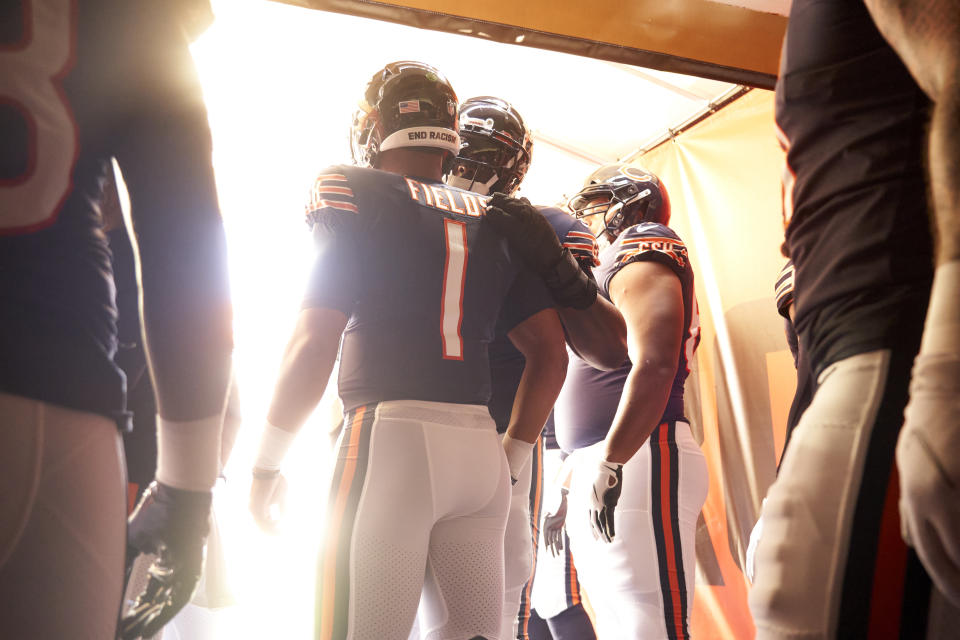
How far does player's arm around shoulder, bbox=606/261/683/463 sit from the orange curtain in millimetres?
1648

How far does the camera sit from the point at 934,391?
22.8 inches

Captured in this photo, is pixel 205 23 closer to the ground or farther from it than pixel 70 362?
farther from it

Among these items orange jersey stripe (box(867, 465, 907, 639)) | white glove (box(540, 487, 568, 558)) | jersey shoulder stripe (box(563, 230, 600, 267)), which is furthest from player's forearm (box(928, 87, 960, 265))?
white glove (box(540, 487, 568, 558))

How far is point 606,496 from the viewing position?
2.00m

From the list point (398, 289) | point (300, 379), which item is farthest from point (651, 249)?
point (300, 379)

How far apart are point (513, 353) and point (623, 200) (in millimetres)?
1014

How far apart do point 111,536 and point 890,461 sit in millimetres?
725

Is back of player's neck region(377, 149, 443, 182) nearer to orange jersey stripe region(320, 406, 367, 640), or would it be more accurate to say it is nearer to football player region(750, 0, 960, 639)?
orange jersey stripe region(320, 406, 367, 640)

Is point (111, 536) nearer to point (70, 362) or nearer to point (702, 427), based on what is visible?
point (70, 362)

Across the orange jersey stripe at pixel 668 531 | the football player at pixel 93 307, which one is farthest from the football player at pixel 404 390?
the orange jersey stripe at pixel 668 531

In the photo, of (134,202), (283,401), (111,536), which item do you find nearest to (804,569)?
(111,536)

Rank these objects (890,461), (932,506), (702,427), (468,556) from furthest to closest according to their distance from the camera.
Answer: (702,427), (468,556), (890,461), (932,506)

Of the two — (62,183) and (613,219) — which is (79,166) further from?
(613,219)

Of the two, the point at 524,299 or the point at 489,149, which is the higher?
the point at 489,149
